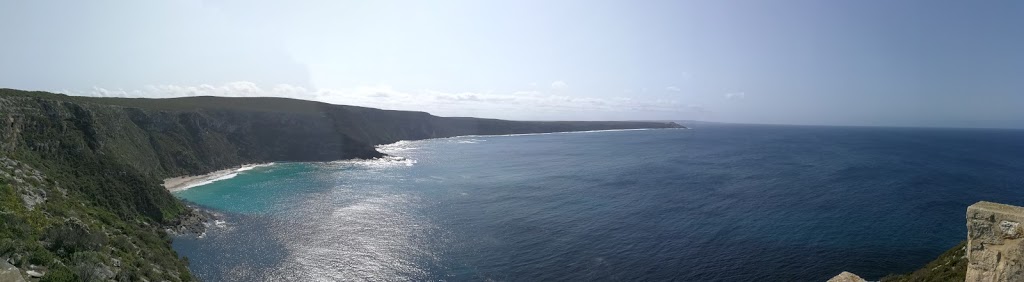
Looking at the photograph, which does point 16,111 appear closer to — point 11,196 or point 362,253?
point 11,196

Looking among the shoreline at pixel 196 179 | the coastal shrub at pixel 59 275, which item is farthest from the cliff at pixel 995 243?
the shoreline at pixel 196 179

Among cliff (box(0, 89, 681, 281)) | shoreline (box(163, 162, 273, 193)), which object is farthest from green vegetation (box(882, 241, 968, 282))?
shoreline (box(163, 162, 273, 193))

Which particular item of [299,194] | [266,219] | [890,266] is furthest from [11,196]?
[890,266]

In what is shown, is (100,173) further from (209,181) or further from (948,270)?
(948,270)

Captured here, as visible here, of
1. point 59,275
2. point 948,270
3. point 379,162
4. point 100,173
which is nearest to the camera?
point 59,275

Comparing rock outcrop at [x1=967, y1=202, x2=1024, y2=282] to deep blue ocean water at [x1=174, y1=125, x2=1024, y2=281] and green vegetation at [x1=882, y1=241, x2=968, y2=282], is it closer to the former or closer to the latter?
green vegetation at [x1=882, y1=241, x2=968, y2=282]

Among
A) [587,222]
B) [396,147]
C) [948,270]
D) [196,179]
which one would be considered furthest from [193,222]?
[396,147]
